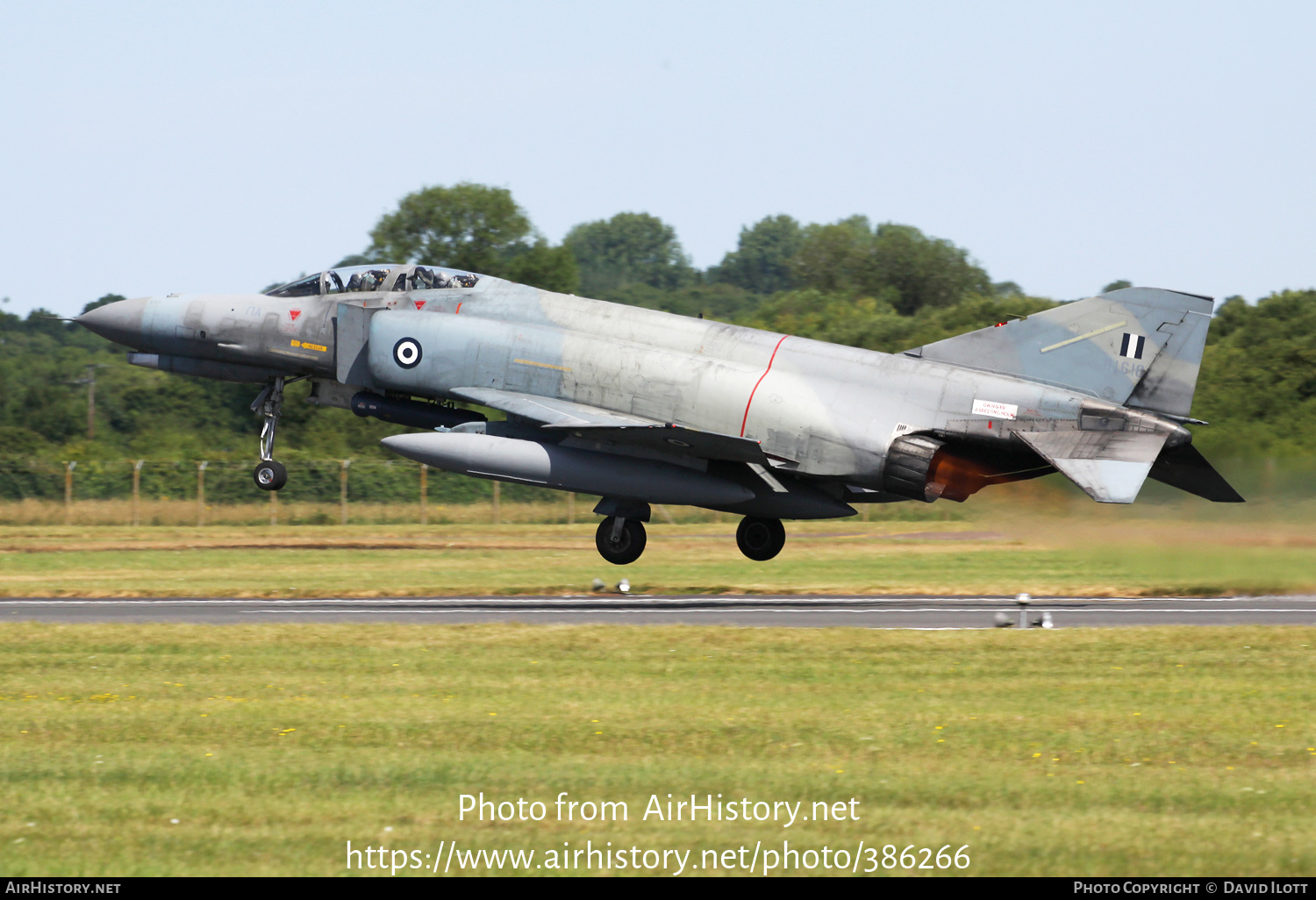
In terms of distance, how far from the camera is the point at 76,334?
99.6m

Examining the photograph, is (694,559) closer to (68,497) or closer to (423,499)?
(423,499)

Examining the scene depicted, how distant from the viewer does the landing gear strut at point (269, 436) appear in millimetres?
22234

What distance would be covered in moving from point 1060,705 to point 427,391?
40.8 feet

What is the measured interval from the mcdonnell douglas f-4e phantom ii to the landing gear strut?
66mm

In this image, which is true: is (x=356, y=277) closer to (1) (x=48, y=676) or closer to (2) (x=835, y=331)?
(1) (x=48, y=676)

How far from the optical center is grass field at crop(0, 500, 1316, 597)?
20.6 m

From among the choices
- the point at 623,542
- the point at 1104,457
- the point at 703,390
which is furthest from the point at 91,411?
the point at 1104,457

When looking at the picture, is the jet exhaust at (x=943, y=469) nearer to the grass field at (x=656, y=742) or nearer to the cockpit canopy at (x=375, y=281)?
the grass field at (x=656, y=742)

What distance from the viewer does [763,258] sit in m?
182

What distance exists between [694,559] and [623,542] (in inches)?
289

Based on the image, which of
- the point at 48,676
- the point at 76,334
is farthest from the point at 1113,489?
the point at 76,334

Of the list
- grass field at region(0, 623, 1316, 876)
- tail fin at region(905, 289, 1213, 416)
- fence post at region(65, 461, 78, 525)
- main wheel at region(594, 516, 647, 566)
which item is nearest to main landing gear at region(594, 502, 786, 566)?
main wheel at region(594, 516, 647, 566)

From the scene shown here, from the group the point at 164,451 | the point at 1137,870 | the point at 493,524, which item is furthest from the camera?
the point at 164,451

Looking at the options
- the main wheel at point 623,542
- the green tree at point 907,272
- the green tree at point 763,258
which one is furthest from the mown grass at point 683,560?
the green tree at point 763,258
